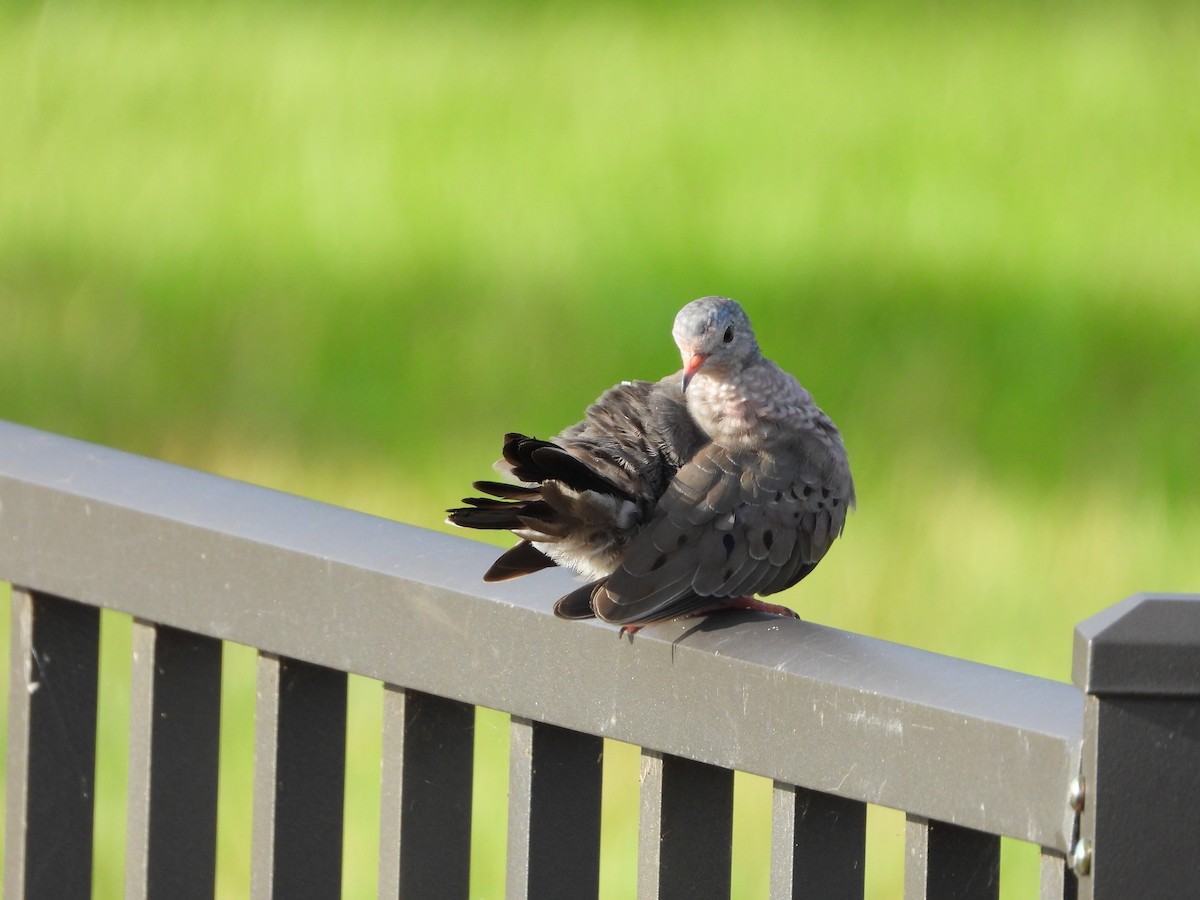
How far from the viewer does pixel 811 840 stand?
1.63 metres

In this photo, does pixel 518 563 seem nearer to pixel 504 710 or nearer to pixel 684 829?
pixel 504 710

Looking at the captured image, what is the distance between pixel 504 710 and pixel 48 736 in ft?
2.11

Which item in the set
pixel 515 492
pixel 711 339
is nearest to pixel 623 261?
pixel 711 339

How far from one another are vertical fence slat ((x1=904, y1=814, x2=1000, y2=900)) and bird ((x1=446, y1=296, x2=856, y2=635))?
40 centimetres

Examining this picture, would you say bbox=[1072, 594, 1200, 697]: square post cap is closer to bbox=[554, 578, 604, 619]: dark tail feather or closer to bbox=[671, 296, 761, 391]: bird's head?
bbox=[554, 578, 604, 619]: dark tail feather

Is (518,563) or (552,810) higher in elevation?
(518,563)

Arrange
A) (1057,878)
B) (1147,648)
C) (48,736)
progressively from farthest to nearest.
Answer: (48,736)
(1057,878)
(1147,648)

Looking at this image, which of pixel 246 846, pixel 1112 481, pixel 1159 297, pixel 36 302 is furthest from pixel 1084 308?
pixel 36 302

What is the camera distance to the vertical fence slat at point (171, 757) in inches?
77.7

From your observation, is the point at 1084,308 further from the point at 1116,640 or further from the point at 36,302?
the point at 1116,640

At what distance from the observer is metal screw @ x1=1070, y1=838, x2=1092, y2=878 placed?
54.7 inches

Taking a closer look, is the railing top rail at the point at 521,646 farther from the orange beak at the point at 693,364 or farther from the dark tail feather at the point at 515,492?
the orange beak at the point at 693,364

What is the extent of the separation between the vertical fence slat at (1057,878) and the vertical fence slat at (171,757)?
3.17 ft

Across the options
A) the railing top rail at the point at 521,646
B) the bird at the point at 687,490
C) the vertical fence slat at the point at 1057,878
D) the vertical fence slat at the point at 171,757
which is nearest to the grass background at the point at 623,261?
the bird at the point at 687,490
